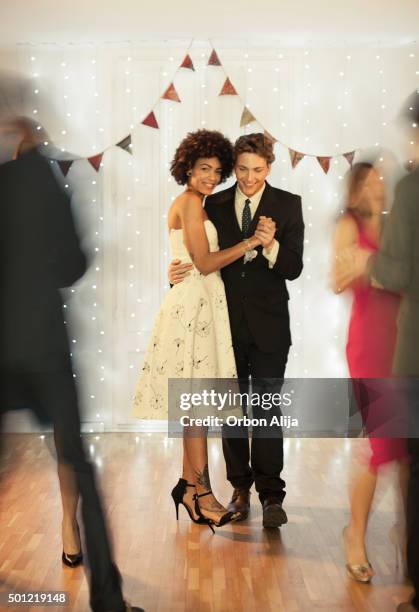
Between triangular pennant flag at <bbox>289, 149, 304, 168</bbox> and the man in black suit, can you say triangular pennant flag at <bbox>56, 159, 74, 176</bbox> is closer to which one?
triangular pennant flag at <bbox>289, 149, 304, 168</bbox>

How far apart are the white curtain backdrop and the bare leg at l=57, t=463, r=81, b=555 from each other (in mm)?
1918

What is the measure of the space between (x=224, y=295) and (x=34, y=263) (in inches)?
40.2

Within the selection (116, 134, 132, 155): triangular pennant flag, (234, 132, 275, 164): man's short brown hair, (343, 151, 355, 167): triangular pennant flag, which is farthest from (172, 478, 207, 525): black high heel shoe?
(343, 151, 355, 167): triangular pennant flag

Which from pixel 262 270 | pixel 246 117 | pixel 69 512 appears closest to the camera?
pixel 69 512

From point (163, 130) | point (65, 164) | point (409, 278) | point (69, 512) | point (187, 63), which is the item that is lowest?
point (69, 512)

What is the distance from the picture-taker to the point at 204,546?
2340 mm

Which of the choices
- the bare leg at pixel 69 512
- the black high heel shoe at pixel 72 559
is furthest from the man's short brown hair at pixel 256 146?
the black high heel shoe at pixel 72 559

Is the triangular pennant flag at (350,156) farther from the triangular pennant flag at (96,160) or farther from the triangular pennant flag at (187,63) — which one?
the triangular pennant flag at (96,160)

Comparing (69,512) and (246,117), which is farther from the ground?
(246,117)

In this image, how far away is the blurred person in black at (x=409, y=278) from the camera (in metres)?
1.66

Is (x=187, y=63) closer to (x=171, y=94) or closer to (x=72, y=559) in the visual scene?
(x=171, y=94)

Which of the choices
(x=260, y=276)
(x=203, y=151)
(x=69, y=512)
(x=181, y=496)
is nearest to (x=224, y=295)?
(x=260, y=276)

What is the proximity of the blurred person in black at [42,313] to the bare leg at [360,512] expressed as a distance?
1.99ft

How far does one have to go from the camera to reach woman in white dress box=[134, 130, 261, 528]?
249 cm
